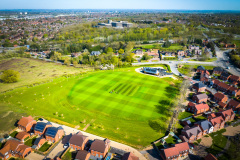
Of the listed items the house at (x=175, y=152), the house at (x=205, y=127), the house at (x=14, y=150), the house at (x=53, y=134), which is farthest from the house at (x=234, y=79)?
the house at (x=14, y=150)

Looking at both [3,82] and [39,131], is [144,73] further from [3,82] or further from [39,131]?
[3,82]

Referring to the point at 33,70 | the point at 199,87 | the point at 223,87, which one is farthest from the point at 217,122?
the point at 33,70

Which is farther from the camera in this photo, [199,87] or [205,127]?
[199,87]

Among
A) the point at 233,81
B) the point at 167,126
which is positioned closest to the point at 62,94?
the point at 167,126

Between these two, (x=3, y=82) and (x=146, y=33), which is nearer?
→ (x=3, y=82)

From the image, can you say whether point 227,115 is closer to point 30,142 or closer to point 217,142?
point 217,142
